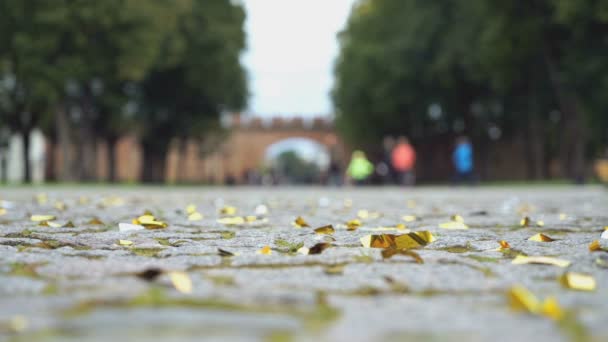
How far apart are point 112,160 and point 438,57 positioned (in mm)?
17296

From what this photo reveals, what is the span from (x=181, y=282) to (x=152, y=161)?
110 feet

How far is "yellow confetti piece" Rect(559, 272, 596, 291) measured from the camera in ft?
8.27

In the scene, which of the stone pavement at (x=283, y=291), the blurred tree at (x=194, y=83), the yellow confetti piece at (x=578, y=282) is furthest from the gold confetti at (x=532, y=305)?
the blurred tree at (x=194, y=83)

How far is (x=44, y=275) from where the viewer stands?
276cm

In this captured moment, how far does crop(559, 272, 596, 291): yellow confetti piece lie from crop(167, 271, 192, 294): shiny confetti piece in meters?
1.33

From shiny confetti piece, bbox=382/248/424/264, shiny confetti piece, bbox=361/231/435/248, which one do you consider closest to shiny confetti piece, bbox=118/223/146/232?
Result: shiny confetti piece, bbox=361/231/435/248

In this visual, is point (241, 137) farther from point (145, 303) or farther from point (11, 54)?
point (145, 303)

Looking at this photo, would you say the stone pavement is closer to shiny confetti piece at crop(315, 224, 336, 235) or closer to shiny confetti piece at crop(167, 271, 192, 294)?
shiny confetti piece at crop(167, 271, 192, 294)

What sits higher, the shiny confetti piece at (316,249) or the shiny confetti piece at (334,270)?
the shiny confetti piece at (316,249)

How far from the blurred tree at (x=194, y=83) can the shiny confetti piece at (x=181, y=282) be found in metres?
27.9

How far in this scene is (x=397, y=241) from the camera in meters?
3.88

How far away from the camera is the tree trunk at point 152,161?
113 feet

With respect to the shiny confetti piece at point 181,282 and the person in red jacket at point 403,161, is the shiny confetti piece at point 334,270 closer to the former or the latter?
the shiny confetti piece at point 181,282

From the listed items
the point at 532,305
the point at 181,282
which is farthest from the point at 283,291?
the point at 532,305
